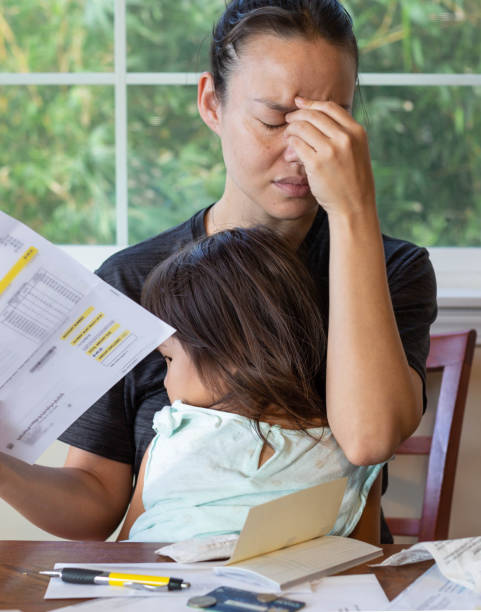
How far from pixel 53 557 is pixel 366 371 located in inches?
17.7

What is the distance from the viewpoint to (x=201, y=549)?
37.2 inches

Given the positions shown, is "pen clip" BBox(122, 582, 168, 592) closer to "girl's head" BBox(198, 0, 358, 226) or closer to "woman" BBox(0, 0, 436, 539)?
"woman" BBox(0, 0, 436, 539)

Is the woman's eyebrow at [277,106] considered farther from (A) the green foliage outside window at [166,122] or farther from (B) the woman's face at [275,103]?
(A) the green foliage outside window at [166,122]

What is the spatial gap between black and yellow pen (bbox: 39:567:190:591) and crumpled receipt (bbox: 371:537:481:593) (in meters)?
0.23

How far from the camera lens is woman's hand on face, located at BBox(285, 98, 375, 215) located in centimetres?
114

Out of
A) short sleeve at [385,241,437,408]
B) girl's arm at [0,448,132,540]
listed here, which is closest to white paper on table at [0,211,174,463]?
girl's arm at [0,448,132,540]

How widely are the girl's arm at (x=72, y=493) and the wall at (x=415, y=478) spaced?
0.77 meters

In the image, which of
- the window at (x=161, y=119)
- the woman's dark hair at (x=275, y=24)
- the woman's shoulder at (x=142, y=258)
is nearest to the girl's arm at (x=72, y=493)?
the woman's shoulder at (x=142, y=258)

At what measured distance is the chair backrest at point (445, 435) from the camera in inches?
72.6

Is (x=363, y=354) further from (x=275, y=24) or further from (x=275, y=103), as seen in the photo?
(x=275, y=24)

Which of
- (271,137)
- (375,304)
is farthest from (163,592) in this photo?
(271,137)

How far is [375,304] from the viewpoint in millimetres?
1108

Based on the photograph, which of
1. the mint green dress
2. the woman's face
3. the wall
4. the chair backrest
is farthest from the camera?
the wall

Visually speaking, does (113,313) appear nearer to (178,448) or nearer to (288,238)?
(178,448)
